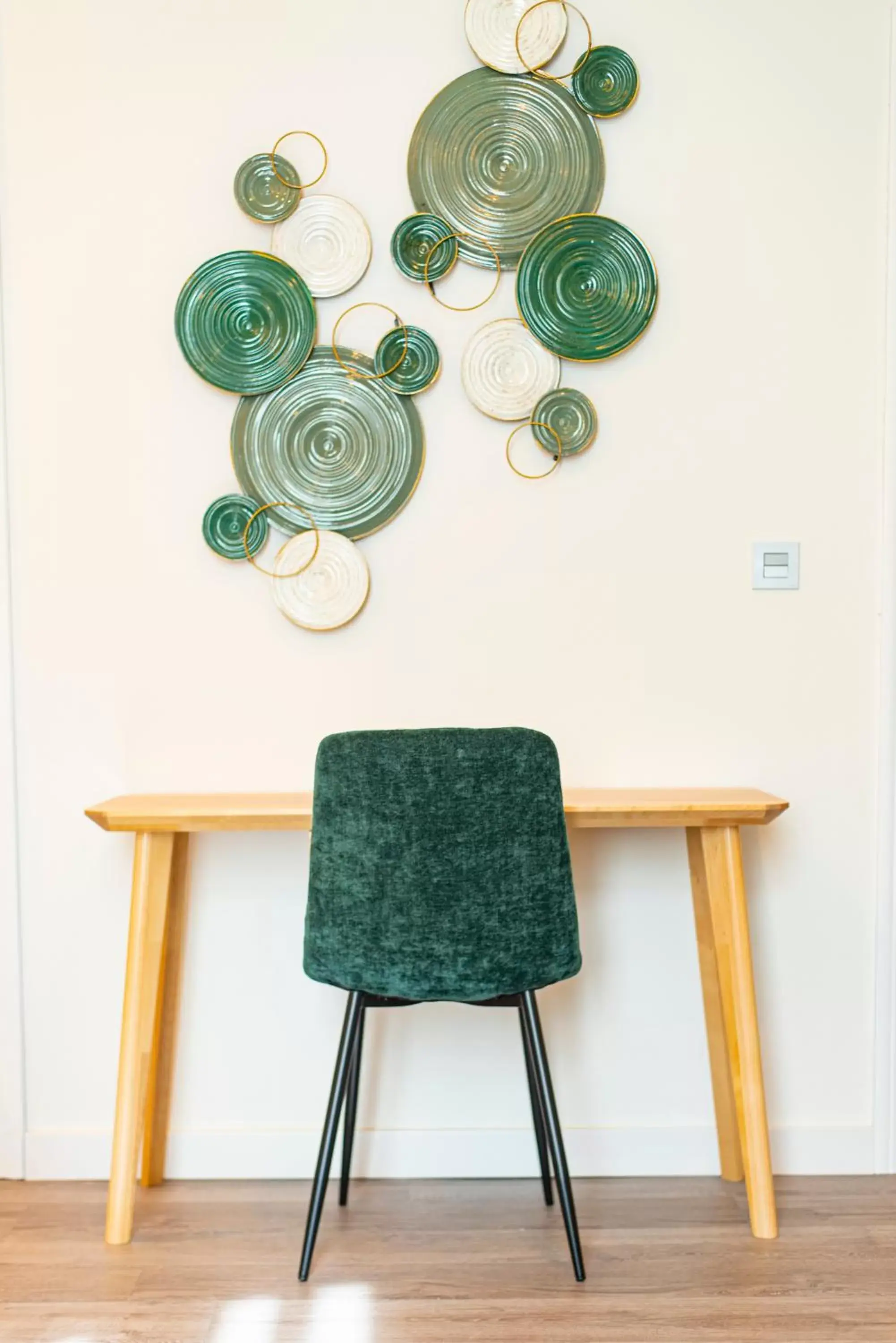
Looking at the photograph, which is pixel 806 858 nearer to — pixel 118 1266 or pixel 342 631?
pixel 342 631

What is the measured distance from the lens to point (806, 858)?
6.88 ft

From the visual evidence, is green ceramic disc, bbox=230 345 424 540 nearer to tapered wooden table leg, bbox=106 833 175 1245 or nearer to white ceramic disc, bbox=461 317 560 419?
white ceramic disc, bbox=461 317 560 419

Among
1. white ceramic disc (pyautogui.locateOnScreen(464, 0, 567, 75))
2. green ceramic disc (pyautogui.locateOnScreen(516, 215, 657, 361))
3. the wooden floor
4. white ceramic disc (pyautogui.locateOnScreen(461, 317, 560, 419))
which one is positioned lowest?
the wooden floor

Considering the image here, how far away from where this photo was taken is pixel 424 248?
6.66 ft

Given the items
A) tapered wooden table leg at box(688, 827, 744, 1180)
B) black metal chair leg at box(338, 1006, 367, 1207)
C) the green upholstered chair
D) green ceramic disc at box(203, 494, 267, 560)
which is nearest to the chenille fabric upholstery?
the green upholstered chair

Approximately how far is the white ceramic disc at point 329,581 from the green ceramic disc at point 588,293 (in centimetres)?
55

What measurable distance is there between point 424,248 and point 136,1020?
4.84 ft

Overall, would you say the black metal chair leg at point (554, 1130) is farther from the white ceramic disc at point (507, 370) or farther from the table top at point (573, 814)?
the white ceramic disc at point (507, 370)

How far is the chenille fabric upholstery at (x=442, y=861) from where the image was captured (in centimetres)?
161

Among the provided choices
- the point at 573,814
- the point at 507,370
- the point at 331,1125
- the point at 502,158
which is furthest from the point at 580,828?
the point at 502,158

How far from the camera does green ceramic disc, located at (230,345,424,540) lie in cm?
205

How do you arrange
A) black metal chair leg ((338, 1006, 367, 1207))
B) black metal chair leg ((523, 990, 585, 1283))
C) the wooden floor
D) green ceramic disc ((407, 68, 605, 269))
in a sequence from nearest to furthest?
the wooden floor < black metal chair leg ((523, 990, 585, 1283)) < black metal chair leg ((338, 1006, 367, 1207)) < green ceramic disc ((407, 68, 605, 269))

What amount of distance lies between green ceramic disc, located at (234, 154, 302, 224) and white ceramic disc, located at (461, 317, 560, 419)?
0.43 meters

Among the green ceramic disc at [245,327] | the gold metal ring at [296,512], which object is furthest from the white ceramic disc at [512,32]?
the gold metal ring at [296,512]
